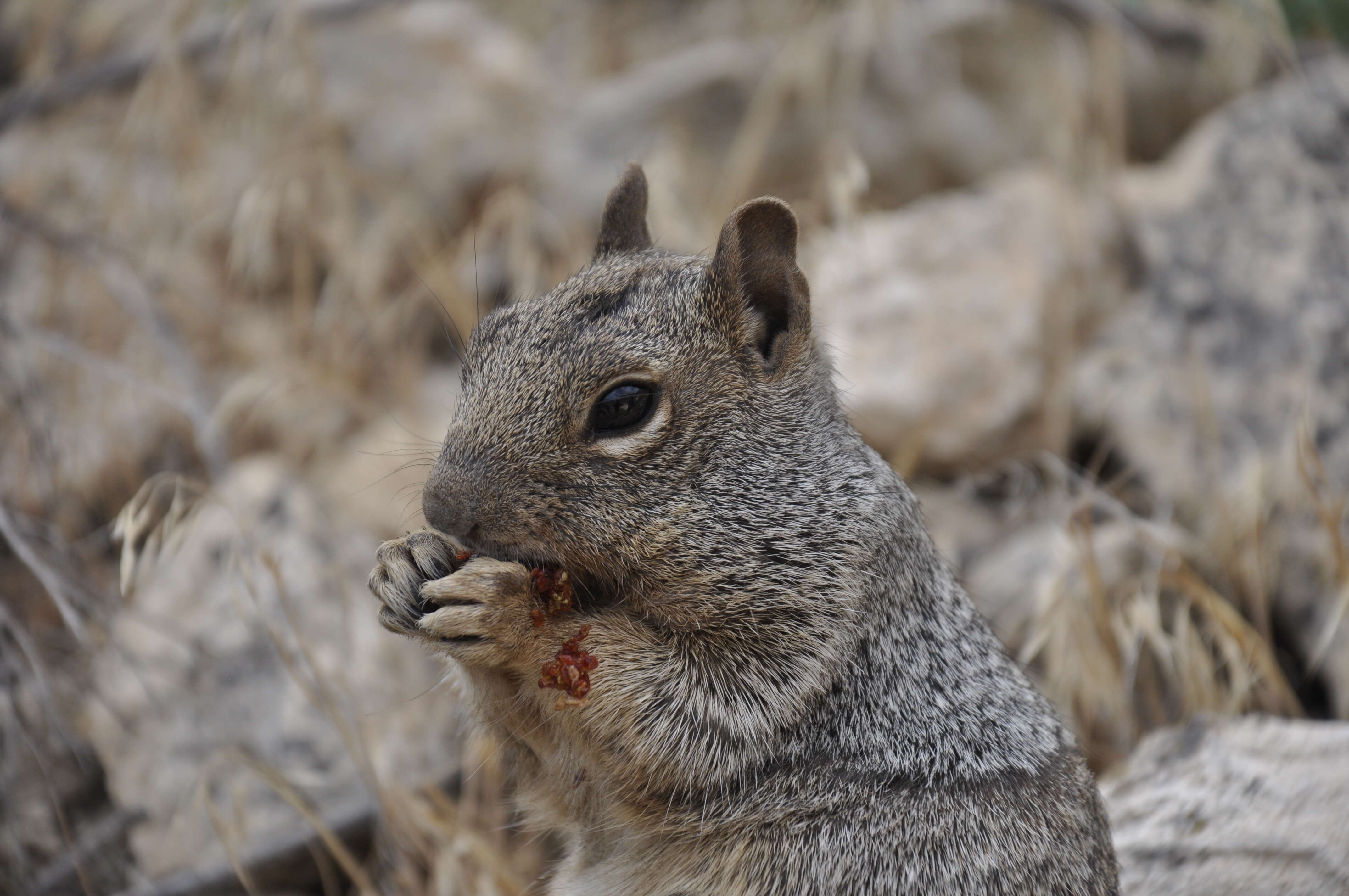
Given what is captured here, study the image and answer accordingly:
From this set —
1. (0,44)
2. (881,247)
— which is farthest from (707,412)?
(0,44)

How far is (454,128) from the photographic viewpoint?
555 cm

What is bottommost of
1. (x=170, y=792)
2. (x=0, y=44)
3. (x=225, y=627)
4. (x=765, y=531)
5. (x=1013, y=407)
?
(x=170, y=792)

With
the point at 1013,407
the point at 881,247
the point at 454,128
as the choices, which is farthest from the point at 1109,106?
the point at 454,128

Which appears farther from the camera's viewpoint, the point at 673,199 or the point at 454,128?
the point at 454,128

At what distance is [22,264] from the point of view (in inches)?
214

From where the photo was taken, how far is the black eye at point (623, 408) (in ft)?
6.59

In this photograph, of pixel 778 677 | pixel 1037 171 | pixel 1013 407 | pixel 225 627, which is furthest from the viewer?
pixel 1037 171

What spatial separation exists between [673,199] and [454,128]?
161cm

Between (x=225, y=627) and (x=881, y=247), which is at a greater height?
(x=881, y=247)

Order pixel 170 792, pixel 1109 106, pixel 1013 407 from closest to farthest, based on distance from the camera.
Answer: pixel 170 792, pixel 1013 407, pixel 1109 106

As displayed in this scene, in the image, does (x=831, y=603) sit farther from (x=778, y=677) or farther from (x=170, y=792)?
(x=170, y=792)

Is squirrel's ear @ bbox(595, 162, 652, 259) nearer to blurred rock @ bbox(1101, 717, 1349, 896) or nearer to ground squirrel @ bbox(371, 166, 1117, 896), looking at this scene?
ground squirrel @ bbox(371, 166, 1117, 896)

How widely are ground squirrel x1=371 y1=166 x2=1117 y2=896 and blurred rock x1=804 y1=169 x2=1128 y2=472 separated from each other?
2.00m

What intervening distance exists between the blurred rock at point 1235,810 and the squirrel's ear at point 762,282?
149cm
